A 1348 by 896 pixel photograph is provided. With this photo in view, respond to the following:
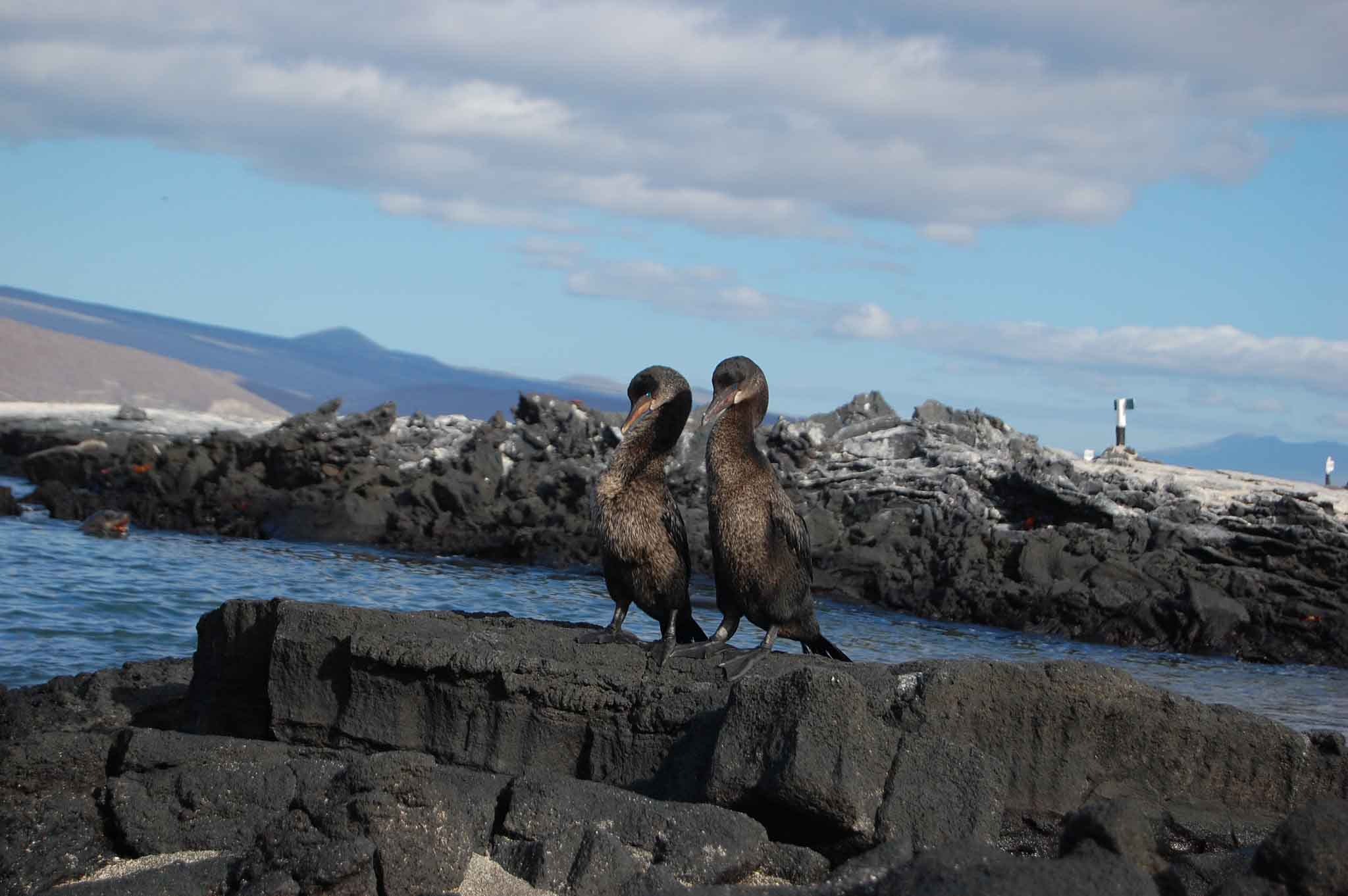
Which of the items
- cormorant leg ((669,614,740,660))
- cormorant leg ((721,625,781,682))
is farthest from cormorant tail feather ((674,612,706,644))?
cormorant leg ((721,625,781,682))

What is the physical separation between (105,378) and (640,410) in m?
47.2

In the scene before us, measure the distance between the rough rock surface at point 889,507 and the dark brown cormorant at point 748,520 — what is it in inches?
304

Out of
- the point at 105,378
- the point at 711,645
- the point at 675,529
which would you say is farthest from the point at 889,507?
the point at 105,378

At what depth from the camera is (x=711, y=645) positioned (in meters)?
6.47

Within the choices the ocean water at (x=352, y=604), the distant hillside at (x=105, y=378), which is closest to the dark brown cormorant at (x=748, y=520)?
the ocean water at (x=352, y=604)

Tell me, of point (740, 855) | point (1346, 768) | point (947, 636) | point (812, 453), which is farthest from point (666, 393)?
point (812, 453)

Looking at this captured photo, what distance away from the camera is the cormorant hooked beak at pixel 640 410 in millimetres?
6652

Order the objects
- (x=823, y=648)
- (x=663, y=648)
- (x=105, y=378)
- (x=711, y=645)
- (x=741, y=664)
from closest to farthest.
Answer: (x=741, y=664), (x=663, y=648), (x=711, y=645), (x=823, y=648), (x=105, y=378)

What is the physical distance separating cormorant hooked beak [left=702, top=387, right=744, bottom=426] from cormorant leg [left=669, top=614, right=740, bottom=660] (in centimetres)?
95

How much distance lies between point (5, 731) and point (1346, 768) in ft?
19.2

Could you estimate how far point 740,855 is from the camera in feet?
16.0

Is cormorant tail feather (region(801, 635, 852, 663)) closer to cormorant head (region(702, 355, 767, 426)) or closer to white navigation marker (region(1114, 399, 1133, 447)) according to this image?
cormorant head (region(702, 355, 767, 426))

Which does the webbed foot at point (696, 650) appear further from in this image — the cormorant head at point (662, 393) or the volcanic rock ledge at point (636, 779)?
the cormorant head at point (662, 393)

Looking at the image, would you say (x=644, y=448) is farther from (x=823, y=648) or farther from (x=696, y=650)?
(x=823, y=648)
